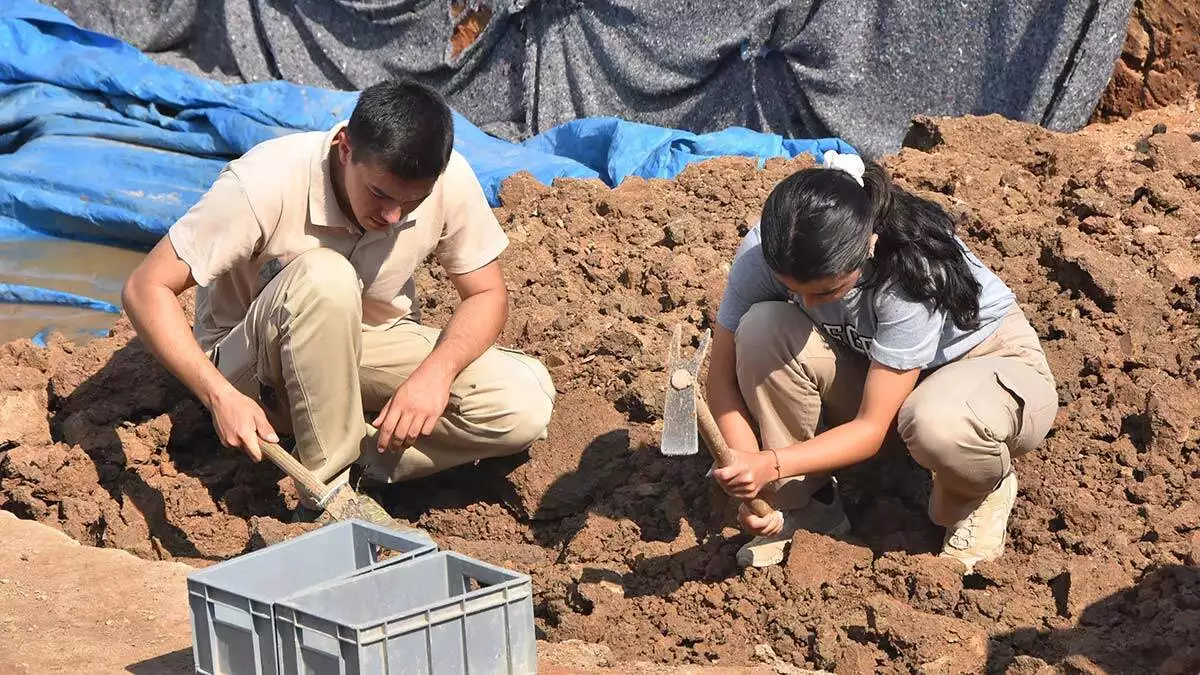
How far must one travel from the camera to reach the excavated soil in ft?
9.19

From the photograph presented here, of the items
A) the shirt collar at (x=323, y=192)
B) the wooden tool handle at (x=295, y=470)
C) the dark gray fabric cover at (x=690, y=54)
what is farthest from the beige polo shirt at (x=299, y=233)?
the dark gray fabric cover at (x=690, y=54)

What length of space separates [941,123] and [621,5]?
1.90m

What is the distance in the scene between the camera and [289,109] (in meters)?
5.98

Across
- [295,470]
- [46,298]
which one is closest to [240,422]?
[295,470]

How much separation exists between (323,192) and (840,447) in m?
1.36

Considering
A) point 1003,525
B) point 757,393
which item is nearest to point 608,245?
point 757,393

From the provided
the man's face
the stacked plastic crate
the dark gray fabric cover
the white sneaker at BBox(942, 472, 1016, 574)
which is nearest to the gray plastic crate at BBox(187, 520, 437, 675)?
the stacked plastic crate

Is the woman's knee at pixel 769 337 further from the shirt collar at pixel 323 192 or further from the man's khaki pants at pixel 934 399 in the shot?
the shirt collar at pixel 323 192

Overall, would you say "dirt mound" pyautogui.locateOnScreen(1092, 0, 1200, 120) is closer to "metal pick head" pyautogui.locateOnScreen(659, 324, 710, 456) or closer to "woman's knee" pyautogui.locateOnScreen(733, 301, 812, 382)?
"woman's knee" pyautogui.locateOnScreen(733, 301, 812, 382)

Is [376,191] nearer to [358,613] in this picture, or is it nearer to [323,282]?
[323,282]

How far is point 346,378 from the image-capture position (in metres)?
3.21

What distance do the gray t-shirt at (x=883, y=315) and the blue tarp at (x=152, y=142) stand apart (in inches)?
95.2

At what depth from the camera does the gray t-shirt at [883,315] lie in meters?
2.80

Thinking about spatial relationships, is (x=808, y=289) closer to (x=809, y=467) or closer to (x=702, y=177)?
(x=809, y=467)
